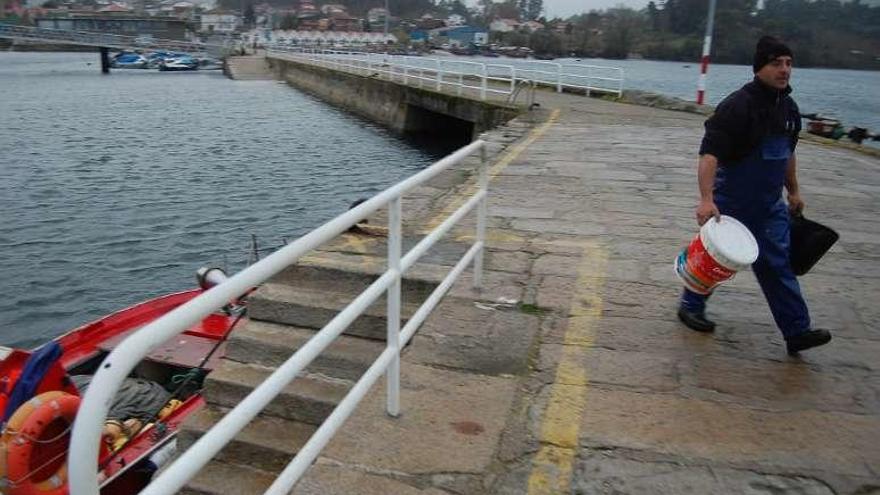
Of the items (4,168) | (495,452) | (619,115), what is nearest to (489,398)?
(495,452)

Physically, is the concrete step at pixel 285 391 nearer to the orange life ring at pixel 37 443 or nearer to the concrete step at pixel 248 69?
the orange life ring at pixel 37 443

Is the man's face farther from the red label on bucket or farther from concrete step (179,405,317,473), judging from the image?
concrete step (179,405,317,473)

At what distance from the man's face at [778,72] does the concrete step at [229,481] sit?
10.5 feet

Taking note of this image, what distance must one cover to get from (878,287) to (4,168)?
21871mm

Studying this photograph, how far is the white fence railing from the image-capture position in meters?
20.7

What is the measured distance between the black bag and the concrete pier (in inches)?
19.2

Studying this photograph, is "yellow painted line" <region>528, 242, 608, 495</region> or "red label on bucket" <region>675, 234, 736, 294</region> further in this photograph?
"red label on bucket" <region>675, 234, 736, 294</region>

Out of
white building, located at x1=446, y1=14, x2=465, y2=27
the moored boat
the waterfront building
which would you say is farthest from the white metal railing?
white building, located at x1=446, y1=14, x2=465, y2=27

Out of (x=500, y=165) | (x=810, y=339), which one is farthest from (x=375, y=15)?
(x=810, y=339)

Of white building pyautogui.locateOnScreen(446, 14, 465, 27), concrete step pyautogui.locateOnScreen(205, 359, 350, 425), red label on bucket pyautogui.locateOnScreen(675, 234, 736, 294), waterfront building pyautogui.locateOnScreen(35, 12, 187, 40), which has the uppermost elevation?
white building pyautogui.locateOnScreen(446, 14, 465, 27)

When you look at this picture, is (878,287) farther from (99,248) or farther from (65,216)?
(65,216)

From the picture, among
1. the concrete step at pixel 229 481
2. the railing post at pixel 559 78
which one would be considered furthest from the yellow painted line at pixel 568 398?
the railing post at pixel 559 78

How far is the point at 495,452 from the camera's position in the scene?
278 centimetres

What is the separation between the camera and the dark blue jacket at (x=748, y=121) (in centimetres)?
341
